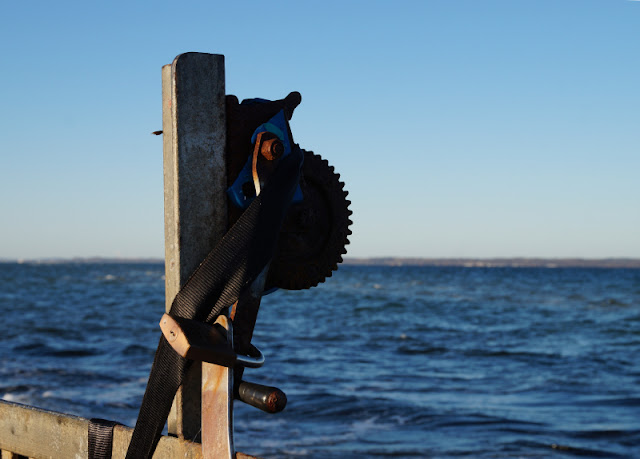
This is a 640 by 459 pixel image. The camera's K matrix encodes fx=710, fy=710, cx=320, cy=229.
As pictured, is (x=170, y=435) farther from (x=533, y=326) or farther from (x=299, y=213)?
(x=533, y=326)

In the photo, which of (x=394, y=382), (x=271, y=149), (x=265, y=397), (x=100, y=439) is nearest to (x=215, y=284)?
(x=265, y=397)

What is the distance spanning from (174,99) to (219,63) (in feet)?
0.75

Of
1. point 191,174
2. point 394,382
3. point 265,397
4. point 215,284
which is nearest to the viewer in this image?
point 265,397

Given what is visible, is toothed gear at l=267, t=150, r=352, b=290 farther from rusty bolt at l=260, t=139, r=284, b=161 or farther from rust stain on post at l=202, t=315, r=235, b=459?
rust stain on post at l=202, t=315, r=235, b=459

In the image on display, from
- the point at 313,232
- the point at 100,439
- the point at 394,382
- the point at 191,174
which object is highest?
the point at 191,174

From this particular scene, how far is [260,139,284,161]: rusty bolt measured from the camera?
8.02 ft

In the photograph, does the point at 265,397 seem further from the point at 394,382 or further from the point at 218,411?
the point at 394,382

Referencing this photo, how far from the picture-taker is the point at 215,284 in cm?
223

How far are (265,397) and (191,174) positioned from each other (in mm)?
814

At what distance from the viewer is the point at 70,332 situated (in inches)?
909

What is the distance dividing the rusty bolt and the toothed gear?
0.20 meters

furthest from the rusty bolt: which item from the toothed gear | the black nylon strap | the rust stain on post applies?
the black nylon strap

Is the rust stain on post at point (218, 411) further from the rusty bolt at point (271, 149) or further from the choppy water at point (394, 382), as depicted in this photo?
the choppy water at point (394, 382)

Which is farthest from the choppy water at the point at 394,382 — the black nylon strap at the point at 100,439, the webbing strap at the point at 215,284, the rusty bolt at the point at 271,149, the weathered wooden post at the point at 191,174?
the rusty bolt at the point at 271,149
